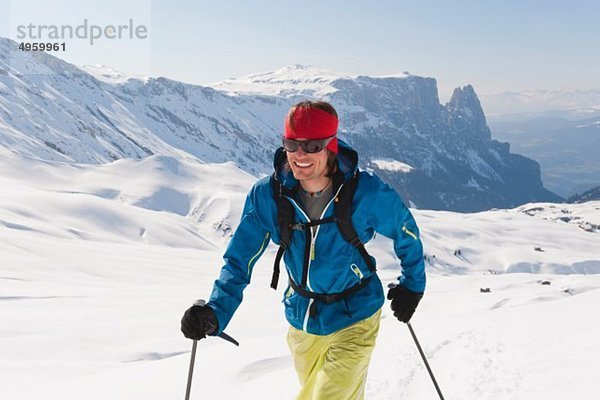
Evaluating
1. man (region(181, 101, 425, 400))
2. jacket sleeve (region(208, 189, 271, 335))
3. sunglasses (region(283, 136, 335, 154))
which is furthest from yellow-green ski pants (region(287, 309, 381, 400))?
sunglasses (region(283, 136, 335, 154))

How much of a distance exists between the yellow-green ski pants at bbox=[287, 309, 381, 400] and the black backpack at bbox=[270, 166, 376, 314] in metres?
0.31

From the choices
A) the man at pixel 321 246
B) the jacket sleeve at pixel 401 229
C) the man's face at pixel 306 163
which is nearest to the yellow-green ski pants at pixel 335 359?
the man at pixel 321 246

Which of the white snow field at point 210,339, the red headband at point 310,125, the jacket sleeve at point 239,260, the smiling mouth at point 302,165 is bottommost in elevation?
the white snow field at point 210,339

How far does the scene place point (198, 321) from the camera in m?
3.64

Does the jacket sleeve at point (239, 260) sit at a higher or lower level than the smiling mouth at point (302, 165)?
lower

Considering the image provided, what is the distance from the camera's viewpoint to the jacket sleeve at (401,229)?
381cm

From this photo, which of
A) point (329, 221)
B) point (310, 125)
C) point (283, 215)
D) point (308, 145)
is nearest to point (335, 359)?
point (329, 221)

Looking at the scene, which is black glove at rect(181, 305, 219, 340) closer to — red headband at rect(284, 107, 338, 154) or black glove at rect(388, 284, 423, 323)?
red headband at rect(284, 107, 338, 154)

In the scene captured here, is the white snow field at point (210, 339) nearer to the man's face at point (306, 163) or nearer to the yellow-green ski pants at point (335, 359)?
the yellow-green ski pants at point (335, 359)

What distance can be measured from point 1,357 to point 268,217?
7.72 metres

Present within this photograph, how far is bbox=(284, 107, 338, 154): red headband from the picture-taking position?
372 centimetres

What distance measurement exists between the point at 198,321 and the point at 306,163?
1.39 m

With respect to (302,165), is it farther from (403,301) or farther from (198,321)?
(403,301)

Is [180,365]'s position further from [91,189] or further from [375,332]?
[91,189]
